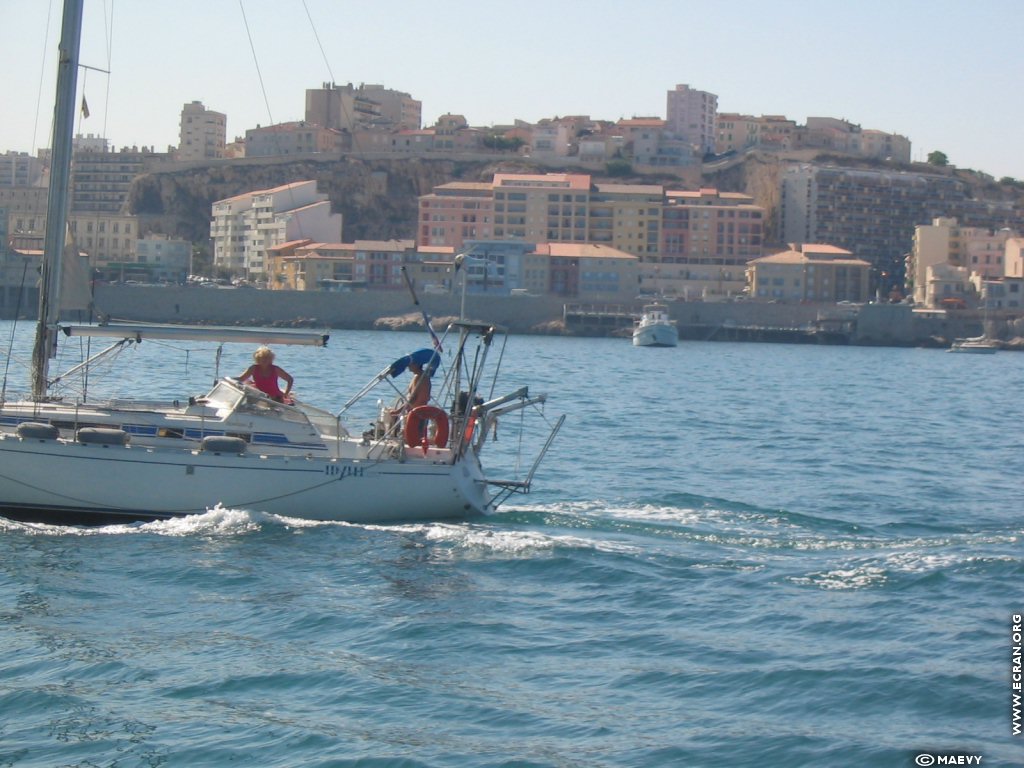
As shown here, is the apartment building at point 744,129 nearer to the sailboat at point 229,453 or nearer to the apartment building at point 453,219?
the apartment building at point 453,219

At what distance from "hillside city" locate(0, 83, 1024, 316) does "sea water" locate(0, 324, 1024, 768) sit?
7123cm

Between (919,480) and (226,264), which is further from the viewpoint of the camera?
(226,264)

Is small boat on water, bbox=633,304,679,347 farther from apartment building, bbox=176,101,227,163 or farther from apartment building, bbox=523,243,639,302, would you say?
apartment building, bbox=176,101,227,163

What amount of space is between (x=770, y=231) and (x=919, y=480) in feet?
362

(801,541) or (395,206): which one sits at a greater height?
(395,206)

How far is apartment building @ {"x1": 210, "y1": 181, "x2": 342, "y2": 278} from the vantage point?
115438mm

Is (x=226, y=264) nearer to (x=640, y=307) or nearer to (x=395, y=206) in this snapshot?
(x=395, y=206)

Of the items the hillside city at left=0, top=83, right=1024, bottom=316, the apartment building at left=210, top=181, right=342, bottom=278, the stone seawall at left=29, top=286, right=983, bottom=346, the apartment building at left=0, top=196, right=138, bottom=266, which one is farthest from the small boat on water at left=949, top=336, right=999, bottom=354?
the apartment building at left=0, top=196, right=138, bottom=266

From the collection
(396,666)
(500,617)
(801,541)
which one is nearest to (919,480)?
(801,541)

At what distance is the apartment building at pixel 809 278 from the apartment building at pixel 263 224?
33.3 m

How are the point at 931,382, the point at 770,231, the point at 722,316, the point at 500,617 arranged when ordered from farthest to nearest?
1. the point at 770,231
2. the point at 722,316
3. the point at 931,382
4. the point at 500,617

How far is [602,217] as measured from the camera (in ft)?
398

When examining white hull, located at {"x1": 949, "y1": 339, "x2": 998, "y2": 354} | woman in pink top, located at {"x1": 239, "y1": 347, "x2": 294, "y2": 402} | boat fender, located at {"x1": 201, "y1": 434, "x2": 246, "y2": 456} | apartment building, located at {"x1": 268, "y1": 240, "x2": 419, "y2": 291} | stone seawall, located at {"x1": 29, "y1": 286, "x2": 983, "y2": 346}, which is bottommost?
boat fender, located at {"x1": 201, "y1": 434, "x2": 246, "y2": 456}

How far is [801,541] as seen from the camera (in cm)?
1611
